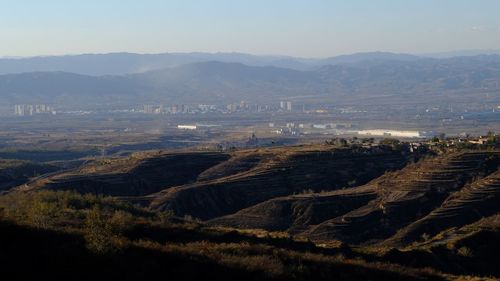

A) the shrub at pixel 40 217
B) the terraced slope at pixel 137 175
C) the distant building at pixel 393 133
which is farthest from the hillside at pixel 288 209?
the distant building at pixel 393 133

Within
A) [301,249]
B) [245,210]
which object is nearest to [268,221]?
[245,210]

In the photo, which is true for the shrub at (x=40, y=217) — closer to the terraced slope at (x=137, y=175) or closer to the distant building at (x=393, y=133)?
the terraced slope at (x=137, y=175)

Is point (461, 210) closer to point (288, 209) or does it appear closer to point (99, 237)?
point (288, 209)

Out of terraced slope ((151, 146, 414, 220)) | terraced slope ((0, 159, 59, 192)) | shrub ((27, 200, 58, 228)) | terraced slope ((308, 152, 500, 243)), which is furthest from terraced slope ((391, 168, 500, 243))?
terraced slope ((0, 159, 59, 192))

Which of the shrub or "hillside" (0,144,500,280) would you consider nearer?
"hillside" (0,144,500,280)

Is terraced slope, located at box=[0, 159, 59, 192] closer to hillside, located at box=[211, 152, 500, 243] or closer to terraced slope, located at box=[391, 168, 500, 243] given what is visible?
hillside, located at box=[211, 152, 500, 243]

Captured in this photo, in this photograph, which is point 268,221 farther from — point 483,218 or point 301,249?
point 301,249
